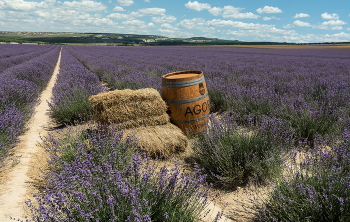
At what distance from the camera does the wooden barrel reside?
10.1ft

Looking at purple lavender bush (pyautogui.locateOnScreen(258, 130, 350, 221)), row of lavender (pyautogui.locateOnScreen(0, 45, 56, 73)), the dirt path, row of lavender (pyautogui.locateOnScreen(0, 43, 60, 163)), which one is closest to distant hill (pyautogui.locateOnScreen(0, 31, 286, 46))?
row of lavender (pyautogui.locateOnScreen(0, 45, 56, 73))

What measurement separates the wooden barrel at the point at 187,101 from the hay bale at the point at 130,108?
0.58 ft

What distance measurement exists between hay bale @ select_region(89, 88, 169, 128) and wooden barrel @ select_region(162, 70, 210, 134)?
0.58 feet

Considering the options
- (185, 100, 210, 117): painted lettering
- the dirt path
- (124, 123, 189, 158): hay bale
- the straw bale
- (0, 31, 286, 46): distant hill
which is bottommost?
the dirt path

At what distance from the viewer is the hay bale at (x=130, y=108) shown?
2932 mm

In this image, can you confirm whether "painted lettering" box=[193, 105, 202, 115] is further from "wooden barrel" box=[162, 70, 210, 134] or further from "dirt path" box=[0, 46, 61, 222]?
"dirt path" box=[0, 46, 61, 222]

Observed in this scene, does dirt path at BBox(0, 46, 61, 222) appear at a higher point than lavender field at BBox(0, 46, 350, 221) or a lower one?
lower

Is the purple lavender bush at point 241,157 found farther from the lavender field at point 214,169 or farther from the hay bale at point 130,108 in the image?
the hay bale at point 130,108

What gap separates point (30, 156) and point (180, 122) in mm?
2054

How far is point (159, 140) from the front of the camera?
2.79m

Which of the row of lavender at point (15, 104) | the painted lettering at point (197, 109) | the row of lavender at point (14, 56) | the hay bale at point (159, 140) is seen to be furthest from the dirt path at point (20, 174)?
the row of lavender at point (14, 56)

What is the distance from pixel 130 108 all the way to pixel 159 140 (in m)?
→ 0.61

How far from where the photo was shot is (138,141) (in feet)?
8.66

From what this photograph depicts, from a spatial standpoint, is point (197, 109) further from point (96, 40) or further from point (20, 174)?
point (96, 40)
